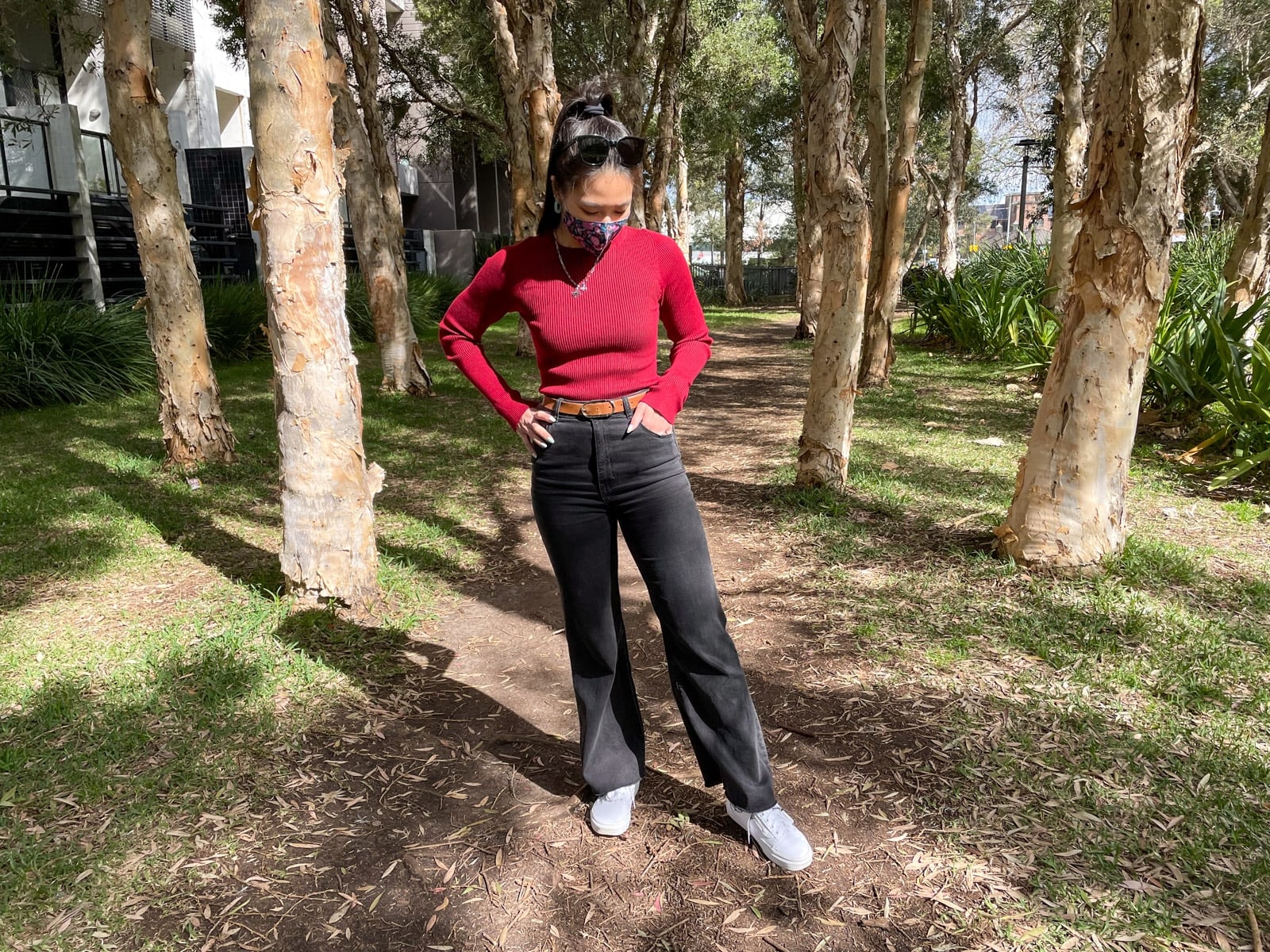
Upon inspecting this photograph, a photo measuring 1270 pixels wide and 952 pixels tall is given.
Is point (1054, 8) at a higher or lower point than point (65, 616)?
higher

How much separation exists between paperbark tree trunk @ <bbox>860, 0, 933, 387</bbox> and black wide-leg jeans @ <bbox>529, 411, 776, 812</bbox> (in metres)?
7.20

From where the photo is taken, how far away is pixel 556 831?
276 centimetres

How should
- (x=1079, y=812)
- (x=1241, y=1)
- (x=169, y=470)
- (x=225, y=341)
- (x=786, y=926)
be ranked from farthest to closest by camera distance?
(x=1241, y=1) < (x=225, y=341) < (x=169, y=470) < (x=1079, y=812) < (x=786, y=926)

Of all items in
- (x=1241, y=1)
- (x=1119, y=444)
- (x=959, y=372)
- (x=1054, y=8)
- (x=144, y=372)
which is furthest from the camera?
(x=1241, y=1)

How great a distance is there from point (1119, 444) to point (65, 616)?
16.3 feet

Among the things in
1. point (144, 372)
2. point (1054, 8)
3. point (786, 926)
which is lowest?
point (786, 926)

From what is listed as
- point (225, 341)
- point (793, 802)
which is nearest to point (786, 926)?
point (793, 802)

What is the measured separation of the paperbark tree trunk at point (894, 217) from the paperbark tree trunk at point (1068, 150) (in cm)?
260

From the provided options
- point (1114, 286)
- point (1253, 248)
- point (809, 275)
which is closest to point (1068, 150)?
point (809, 275)

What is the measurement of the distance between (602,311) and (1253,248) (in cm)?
745

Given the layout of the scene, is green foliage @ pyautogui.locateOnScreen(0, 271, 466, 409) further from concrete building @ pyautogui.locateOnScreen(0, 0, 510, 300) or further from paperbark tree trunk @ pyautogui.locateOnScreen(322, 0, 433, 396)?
concrete building @ pyautogui.locateOnScreen(0, 0, 510, 300)

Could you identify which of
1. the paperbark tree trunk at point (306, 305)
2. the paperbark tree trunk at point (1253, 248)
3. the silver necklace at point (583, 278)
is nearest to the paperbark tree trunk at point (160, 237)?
the paperbark tree trunk at point (306, 305)

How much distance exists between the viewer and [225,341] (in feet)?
41.0

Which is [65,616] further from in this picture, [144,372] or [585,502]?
[144,372]
